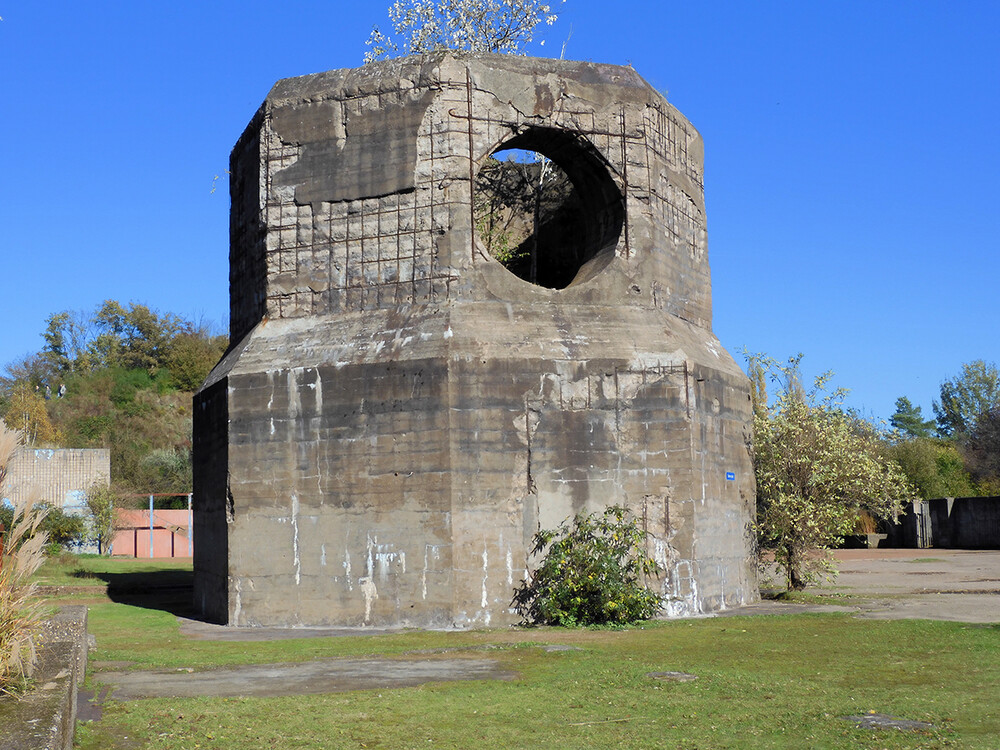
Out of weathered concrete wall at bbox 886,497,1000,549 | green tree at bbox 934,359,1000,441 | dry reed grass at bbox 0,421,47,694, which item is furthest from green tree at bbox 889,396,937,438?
dry reed grass at bbox 0,421,47,694

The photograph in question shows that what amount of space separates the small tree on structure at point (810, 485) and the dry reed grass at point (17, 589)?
9.90 meters

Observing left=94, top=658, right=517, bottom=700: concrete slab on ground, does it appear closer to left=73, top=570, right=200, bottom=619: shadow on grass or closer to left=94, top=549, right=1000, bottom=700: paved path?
left=94, top=549, right=1000, bottom=700: paved path

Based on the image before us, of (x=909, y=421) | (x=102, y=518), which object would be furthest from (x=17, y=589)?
(x=909, y=421)

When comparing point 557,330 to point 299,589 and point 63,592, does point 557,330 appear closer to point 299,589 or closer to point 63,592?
point 299,589

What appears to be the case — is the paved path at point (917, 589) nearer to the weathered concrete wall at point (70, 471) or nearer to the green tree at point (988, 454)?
the green tree at point (988, 454)

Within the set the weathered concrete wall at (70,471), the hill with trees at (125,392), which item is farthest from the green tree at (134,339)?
the weathered concrete wall at (70,471)

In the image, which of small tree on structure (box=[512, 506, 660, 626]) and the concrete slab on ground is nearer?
the concrete slab on ground

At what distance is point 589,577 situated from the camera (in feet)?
32.4

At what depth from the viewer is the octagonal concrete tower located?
10.3 metres

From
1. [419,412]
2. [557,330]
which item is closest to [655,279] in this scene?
[557,330]

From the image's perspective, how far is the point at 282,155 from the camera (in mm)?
11742

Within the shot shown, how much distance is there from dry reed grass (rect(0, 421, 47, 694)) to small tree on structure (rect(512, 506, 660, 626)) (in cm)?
614

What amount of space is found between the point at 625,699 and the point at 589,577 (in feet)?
13.1

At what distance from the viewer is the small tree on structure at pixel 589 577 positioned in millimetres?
9898
